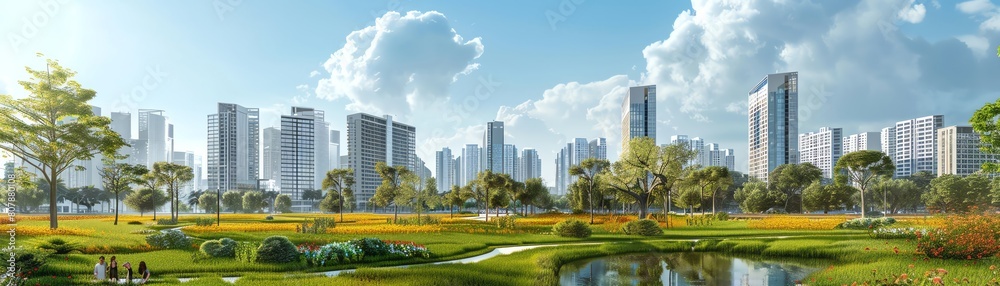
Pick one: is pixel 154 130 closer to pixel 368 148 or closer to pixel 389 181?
pixel 368 148

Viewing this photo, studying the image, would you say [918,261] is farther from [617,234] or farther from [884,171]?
[884,171]

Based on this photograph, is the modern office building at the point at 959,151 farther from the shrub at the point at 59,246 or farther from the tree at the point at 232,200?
the tree at the point at 232,200

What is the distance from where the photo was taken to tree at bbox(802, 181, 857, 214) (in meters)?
66.3

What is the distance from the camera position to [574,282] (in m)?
15.0

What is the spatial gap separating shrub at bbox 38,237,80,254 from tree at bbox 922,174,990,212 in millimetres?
82576

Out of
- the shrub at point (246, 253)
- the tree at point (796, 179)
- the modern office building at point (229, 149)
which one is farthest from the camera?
the modern office building at point (229, 149)

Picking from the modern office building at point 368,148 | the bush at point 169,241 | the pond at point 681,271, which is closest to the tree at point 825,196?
the pond at point 681,271

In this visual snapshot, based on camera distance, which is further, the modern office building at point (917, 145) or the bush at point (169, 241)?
the modern office building at point (917, 145)

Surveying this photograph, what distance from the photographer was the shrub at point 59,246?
653 inches

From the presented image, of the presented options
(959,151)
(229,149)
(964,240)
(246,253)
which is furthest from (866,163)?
(229,149)

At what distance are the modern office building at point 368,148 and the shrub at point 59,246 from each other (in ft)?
460

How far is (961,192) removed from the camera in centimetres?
6147

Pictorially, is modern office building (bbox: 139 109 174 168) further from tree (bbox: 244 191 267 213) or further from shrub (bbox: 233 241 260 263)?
shrub (bbox: 233 241 260 263)

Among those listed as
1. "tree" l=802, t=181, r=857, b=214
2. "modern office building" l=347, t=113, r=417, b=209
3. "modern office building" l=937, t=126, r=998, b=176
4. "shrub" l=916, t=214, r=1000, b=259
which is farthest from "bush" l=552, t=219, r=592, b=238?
"modern office building" l=347, t=113, r=417, b=209
